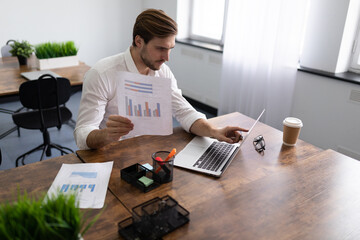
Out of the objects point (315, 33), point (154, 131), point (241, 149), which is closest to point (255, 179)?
point (241, 149)

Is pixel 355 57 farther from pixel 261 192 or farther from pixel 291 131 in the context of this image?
pixel 261 192

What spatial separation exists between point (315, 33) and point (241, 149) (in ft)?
6.18

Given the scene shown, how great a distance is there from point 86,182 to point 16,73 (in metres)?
2.18

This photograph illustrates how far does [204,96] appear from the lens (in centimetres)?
425

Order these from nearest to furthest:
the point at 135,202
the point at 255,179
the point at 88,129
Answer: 1. the point at 135,202
2. the point at 255,179
3. the point at 88,129

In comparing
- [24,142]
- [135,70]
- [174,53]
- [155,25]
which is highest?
[155,25]

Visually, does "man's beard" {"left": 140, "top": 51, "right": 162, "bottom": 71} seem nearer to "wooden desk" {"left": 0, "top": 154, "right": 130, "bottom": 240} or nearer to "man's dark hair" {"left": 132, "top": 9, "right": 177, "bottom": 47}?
"man's dark hair" {"left": 132, "top": 9, "right": 177, "bottom": 47}

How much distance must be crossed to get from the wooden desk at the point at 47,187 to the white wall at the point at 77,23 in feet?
11.4

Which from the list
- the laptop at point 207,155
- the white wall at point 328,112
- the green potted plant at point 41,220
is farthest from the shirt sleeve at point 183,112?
the white wall at point 328,112

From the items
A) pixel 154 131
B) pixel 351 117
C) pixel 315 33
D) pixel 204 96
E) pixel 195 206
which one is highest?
pixel 315 33

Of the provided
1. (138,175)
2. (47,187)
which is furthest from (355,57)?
(47,187)

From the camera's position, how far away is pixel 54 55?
126 inches

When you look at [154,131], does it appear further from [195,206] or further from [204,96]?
[204,96]

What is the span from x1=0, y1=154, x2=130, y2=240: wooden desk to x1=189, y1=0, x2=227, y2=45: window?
3.21m
